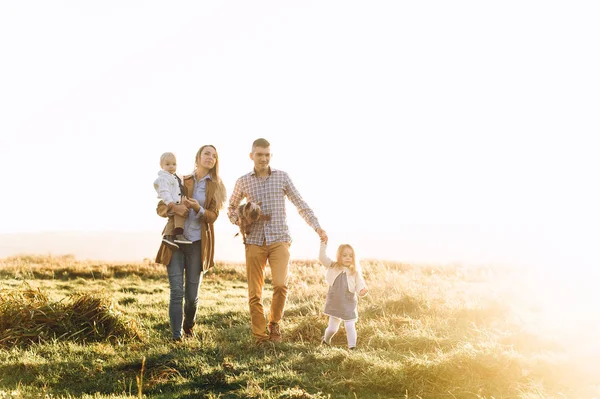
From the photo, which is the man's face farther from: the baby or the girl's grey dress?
the girl's grey dress

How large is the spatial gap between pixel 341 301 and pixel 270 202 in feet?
5.69

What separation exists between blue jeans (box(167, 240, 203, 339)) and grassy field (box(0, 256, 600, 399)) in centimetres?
44

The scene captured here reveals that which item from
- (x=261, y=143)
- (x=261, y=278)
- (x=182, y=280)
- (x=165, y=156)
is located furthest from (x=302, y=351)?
(x=165, y=156)

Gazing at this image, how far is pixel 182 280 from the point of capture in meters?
7.54

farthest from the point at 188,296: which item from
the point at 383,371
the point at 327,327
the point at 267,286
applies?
the point at 267,286

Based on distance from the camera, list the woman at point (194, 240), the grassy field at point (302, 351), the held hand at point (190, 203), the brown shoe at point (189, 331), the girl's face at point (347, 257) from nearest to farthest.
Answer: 1. the grassy field at point (302, 351)
2. the held hand at point (190, 203)
3. the woman at point (194, 240)
4. the girl's face at point (347, 257)
5. the brown shoe at point (189, 331)

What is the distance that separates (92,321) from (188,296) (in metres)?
1.59

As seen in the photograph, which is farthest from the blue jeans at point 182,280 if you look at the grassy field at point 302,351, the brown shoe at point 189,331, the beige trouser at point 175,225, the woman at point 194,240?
the grassy field at point 302,351

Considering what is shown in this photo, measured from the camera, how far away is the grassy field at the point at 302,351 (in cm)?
577

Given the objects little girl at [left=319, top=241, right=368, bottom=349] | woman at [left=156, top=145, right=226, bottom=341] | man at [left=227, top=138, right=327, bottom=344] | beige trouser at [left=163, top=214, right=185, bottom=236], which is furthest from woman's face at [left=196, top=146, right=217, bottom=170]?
little girl at [left=319, top=241, right=368, bottom=349]

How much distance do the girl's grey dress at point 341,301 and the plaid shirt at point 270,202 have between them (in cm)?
88

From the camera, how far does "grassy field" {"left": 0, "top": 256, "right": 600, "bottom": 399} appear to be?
5.77m

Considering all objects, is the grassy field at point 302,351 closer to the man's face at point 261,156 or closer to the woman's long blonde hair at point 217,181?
the woman's long blonde hair at point 217,181

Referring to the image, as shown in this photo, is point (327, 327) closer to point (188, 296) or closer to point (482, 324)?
point (188, 296)
